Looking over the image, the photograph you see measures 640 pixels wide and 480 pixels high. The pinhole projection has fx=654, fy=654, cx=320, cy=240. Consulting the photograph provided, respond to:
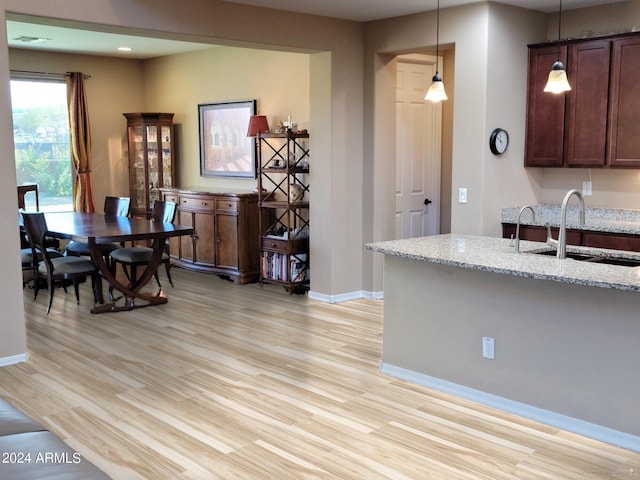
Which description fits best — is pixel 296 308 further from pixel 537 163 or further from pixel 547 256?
pixel 547 256

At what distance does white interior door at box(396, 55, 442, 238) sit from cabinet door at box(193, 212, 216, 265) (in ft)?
6.99

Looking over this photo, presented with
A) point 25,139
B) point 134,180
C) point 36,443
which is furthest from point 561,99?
point 25,139

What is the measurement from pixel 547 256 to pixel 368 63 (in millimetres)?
3102

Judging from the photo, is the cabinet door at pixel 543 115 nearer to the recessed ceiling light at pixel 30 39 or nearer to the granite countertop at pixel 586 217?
the granite countertop at pixel 586 217

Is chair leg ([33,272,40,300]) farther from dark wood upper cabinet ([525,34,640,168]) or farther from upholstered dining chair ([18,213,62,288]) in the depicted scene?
dark wood upper cabinet ([525,34,640,168])

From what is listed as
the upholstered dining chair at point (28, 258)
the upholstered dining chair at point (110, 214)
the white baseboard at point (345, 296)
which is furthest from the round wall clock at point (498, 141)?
the upholstered dining chair at point (28, 258)

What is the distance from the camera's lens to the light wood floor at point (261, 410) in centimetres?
300

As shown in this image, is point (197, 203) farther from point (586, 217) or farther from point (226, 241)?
point (586, 217)

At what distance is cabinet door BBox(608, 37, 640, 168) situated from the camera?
4938mm

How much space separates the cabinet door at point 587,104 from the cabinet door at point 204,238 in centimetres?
383

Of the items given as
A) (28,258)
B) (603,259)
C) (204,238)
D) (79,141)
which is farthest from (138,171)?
(603,259)

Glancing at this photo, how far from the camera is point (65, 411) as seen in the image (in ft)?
11.9

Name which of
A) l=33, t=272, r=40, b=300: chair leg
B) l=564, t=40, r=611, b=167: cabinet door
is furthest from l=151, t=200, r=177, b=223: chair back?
l=564, t=40, r=611, b=167: cabinet door

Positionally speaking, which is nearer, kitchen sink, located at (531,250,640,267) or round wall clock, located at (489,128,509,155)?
kitchen sink, located at (531,250,640,267)
